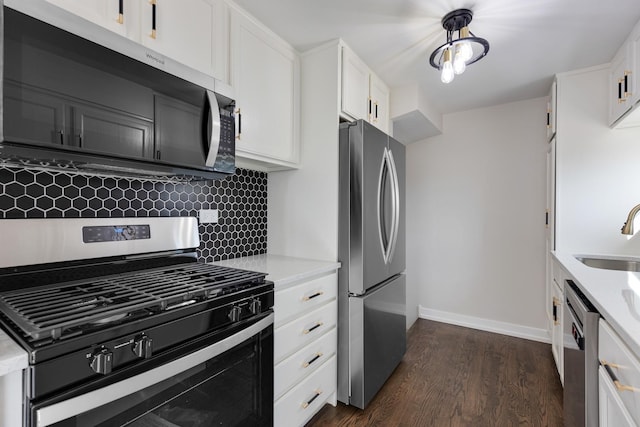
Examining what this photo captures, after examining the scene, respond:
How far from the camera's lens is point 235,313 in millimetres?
1153

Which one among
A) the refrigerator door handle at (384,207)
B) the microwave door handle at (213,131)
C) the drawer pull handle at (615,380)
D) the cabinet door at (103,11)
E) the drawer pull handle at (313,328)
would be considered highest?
the cabinet door at (103,11)

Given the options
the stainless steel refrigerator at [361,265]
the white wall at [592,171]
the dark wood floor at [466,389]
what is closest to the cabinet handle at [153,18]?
the stainless steel refrigerator at [361,265]

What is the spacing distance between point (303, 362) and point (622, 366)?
125 cm

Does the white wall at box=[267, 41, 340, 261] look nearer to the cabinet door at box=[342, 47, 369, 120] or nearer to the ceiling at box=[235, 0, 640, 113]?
the cabinet door at box=[342, 47, 369, 120]

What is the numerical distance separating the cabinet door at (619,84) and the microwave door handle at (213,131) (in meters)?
2.36

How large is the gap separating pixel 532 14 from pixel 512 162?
1716 mm

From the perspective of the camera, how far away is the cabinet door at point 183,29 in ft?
4.03

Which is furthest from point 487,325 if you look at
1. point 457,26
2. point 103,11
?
point 103,11

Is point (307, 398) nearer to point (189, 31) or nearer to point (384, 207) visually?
point (384, 207)

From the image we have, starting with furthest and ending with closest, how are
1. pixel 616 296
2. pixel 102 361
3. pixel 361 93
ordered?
1. pixel 361 93
2. pixel 616 296
3. pixel 102 361

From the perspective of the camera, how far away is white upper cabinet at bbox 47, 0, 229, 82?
1092 mm

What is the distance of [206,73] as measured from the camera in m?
1.46

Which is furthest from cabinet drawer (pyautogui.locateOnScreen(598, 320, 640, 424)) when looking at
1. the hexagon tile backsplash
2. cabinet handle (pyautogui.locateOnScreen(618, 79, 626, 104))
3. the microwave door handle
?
the hexagon tile backsplash

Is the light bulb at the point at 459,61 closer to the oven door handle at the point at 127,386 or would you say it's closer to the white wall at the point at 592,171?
the white wall at the point at 592,171
